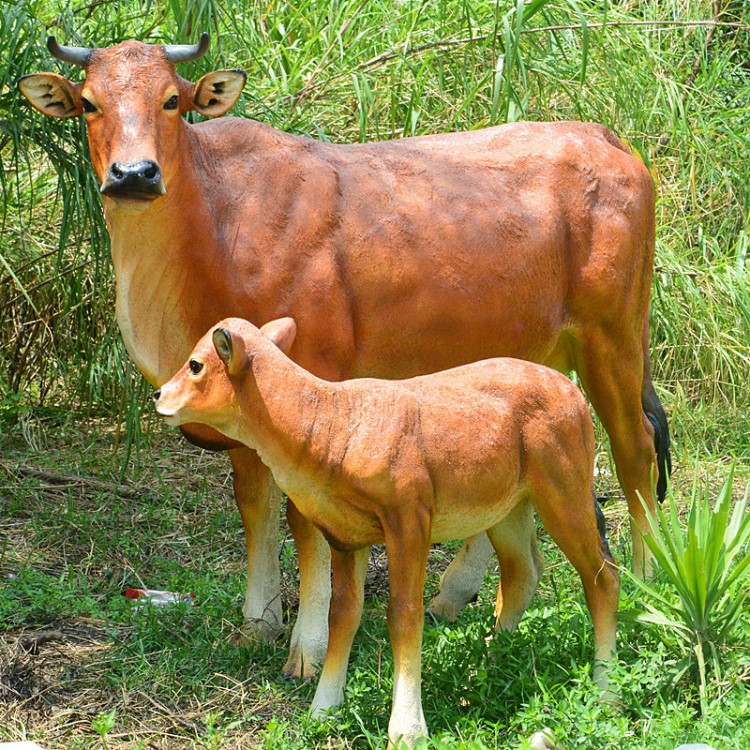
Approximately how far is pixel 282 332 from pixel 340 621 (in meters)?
0.97

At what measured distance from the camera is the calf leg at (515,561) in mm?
4574

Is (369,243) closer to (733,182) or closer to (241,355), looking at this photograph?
(241,355)

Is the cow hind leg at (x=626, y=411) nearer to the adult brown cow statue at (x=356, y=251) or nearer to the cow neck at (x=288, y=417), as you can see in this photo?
the adult brown cow statue at (x=356, y=251)

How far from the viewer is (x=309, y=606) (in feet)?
15.5

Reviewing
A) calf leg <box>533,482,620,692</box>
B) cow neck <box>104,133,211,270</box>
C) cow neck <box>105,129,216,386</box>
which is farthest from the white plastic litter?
cow neck <box>104,133,211,270</box>

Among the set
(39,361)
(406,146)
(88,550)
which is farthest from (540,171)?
(39,361)

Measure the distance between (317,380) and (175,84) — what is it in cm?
125

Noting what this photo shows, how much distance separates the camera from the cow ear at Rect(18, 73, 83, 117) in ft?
14.6

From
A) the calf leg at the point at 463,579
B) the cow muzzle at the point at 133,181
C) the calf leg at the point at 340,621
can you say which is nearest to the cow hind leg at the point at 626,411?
the calf leg at the point at 463,579

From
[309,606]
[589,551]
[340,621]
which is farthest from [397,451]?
[309,606]

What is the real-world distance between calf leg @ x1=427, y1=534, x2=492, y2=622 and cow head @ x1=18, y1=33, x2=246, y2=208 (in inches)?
81.0

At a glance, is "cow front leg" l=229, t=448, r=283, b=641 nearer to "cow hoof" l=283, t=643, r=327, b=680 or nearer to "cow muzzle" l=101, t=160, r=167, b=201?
"cow hoof" l=283, t=643, r=327, b=680

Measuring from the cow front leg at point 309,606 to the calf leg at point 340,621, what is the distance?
0.50 metres

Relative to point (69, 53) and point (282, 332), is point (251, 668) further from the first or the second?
point (69, 53)
